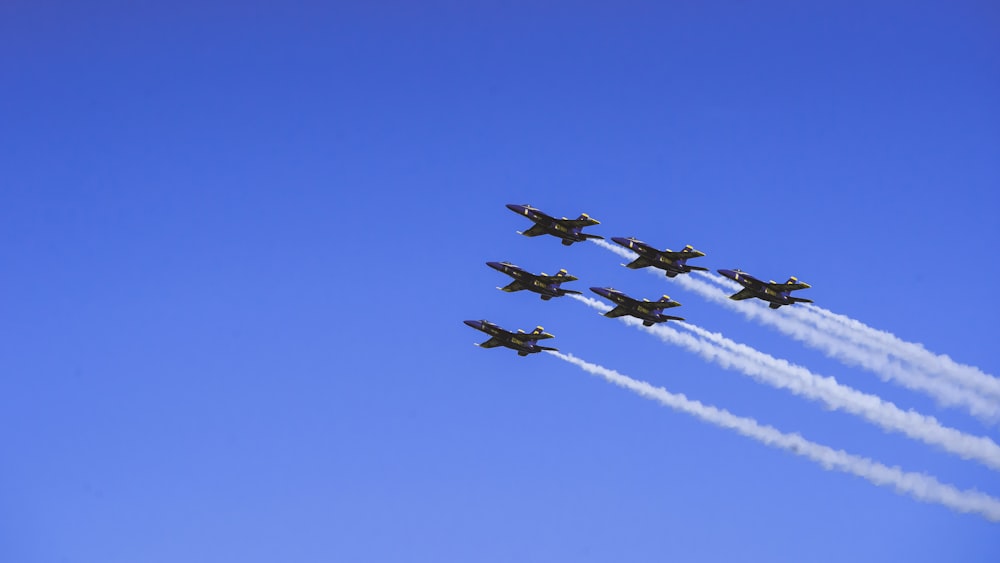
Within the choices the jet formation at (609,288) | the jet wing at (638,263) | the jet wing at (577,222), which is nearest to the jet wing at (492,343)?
the jet formation at (609,288)

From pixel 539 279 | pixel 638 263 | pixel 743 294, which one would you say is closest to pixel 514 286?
pixel 539 279

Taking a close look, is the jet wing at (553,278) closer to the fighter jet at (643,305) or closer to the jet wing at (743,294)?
the fighter jet at (643,305)

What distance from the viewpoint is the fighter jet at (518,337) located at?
146250mm

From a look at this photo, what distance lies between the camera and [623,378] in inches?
5999

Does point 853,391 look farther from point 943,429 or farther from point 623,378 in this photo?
point 623,378

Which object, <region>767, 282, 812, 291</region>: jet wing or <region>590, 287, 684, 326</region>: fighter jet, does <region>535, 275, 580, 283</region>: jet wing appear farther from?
<region>767, 282, 812, 291</region>: jet wing

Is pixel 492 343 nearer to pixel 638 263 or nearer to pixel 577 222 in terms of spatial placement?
pixel 577 222

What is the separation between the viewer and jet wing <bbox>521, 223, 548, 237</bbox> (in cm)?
14395

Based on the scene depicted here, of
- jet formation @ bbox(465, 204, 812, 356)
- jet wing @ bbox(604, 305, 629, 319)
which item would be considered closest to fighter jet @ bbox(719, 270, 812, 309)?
jet formation @ bbox(465, 204, 812, 356)

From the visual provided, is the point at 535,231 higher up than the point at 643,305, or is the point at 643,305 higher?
the point at 535,231

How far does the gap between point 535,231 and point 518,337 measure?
1213 centimetres

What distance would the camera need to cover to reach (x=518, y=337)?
146m

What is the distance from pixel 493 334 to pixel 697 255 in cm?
2441

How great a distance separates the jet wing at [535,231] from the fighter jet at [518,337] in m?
10.5
